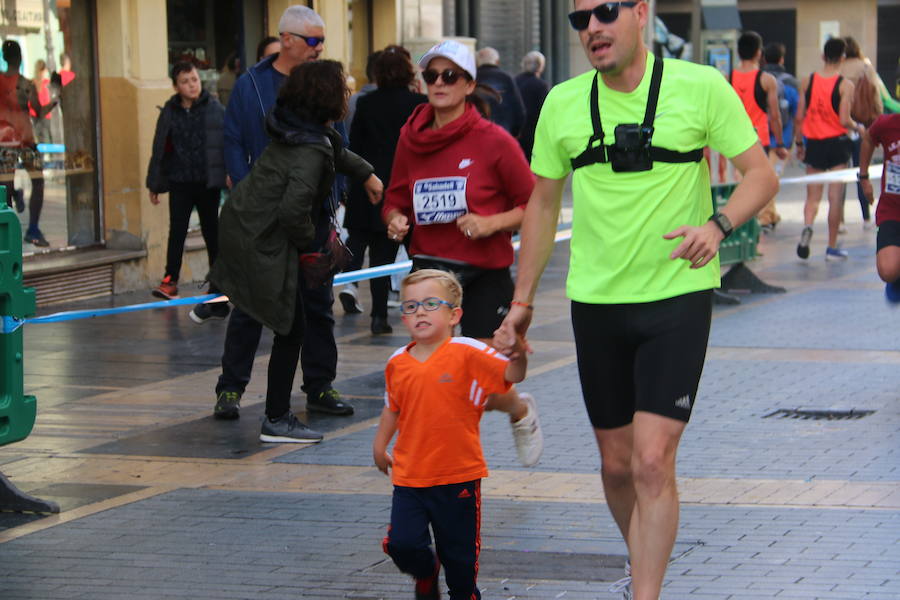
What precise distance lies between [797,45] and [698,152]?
1477 inches

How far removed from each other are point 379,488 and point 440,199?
1196 mm

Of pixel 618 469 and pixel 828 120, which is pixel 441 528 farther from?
pixel 828 120

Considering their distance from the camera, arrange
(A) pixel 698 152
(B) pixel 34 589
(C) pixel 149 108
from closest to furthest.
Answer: (A) pixel 698 152, (B) pixel 34 589, (C) pixel 149 108

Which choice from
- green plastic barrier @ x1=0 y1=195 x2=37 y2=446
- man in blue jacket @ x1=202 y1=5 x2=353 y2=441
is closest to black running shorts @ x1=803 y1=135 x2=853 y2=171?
man in blue jacket @ x1=202 y1=5 x2=353 y2=441

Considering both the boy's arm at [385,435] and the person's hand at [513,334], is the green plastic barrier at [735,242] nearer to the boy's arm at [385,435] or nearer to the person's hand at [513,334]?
the person's hand at [513,334]

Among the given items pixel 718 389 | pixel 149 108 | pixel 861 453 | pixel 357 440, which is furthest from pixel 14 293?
pixel 149 108

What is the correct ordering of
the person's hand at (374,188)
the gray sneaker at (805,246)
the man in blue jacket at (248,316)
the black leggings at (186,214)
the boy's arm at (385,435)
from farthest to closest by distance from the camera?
the gray sneaker at (805,246) < the black leggings at (186,214) < the man in blue jacket at (248,316) < the person's hand at (374,188) < the boy's arm at (385,435)

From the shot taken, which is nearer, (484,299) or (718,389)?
(484,299)

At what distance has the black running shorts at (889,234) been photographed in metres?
8.88

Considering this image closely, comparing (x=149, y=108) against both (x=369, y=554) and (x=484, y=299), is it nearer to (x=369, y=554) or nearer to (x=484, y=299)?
(x=484, y=299)

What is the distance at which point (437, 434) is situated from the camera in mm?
4848

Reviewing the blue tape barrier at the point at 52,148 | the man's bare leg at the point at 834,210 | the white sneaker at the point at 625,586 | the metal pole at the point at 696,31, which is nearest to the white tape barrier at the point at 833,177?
the man's bare leg at the point at 834,210

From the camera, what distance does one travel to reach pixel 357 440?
25.2ft

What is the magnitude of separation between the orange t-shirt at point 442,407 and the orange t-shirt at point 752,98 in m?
11.9
